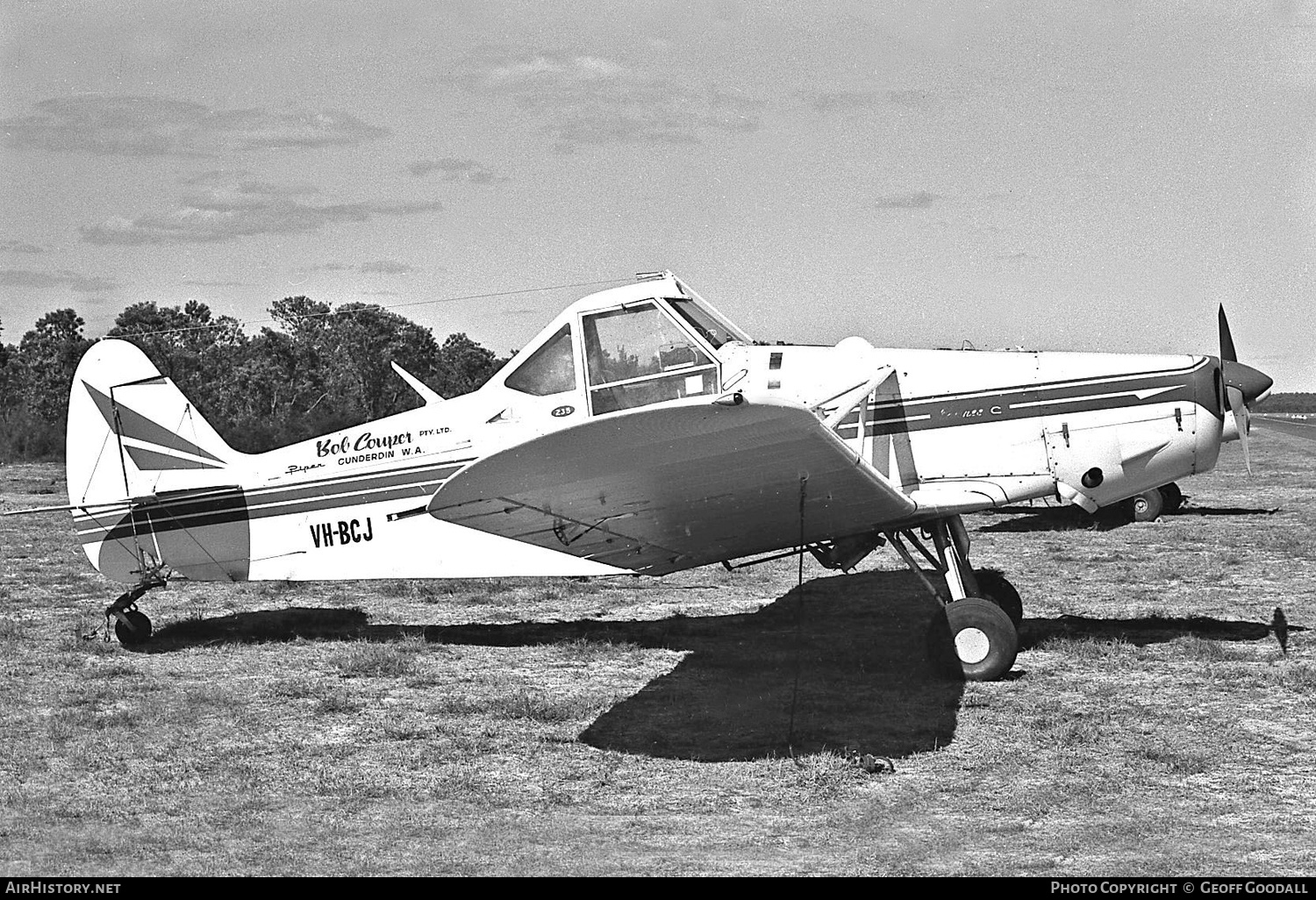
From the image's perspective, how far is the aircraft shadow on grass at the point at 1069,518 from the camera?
1886cm

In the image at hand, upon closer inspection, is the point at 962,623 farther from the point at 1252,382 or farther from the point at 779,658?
the point at 1252,382

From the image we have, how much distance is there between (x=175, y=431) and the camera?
33.0 ft

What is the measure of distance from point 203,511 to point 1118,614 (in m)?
7.40

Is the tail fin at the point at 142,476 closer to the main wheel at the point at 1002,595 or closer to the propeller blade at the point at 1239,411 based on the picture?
the main wheel at the point at 1002,595

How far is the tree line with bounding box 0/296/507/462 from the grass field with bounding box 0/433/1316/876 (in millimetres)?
22310

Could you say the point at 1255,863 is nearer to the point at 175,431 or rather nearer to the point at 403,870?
the point at 403,870

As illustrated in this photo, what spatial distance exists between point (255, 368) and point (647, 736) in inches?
1465

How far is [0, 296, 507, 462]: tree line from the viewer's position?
127ft

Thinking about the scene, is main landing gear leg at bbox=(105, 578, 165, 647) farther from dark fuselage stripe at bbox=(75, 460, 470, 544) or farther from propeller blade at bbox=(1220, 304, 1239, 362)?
propeller blade at bbox=(1220, 304, 1239, 362)

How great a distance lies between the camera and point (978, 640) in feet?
27.6

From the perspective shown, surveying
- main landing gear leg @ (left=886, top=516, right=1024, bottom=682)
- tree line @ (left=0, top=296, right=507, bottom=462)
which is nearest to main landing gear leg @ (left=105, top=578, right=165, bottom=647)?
main landing gear leg @ (left=886, top=516, right=1024, bottom=682)

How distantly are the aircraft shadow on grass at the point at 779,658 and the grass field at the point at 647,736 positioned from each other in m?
0.04

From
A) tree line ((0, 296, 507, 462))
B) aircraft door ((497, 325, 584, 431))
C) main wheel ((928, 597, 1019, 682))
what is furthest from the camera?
tree line ((0, 296, 507, 462))

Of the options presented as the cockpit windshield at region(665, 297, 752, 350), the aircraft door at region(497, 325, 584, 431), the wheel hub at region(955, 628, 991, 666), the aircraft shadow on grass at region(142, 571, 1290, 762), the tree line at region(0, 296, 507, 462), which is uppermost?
the tree line at region(0, 296, 507, 462)
